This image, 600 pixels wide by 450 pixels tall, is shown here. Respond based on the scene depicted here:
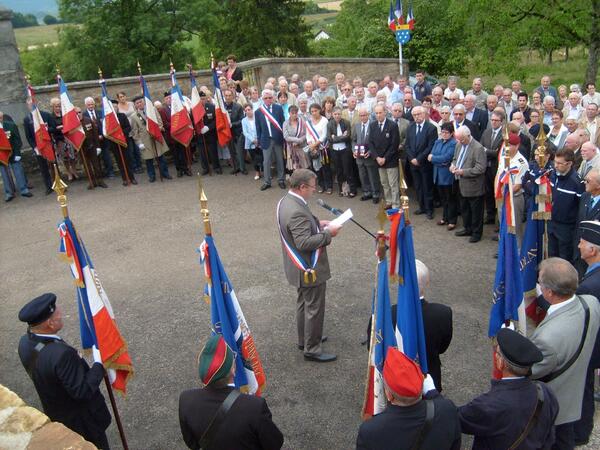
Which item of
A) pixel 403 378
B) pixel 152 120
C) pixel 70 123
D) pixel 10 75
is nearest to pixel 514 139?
pixel 403 378

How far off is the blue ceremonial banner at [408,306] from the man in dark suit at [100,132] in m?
10.0

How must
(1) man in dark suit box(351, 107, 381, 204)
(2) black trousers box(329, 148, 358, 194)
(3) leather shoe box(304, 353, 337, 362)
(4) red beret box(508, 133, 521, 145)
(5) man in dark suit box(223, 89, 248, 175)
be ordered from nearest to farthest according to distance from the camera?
(3) leather shoe box(304, 353, 337, 362) → (4) red beret box(508, 133, 521, 145) → (1) man in dark suit box(351, 107, 381, 204) → (2) black trousers box(329, 148, 358, 194) → (5) man in dark suit box(223, 89, 248, 175)

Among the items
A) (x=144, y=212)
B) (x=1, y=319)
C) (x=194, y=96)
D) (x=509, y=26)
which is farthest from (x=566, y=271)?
(x=509, y=26)

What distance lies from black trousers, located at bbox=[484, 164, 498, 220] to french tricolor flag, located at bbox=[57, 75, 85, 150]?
335 inches

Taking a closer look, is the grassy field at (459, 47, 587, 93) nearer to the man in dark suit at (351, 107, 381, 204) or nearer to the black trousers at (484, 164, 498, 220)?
the man in dark suit at (351, 107, 381, 204)

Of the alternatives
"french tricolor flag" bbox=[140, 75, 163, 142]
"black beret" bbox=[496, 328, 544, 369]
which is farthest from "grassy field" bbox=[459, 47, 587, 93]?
"black beret" bbox=[496, 328, 544, 369]

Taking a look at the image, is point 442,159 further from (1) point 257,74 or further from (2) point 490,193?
(1) point 257,74

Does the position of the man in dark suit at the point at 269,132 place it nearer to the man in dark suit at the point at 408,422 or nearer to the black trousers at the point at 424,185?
the black trousers at the point at 424,185

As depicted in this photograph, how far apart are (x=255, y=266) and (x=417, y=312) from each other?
4.38 metres

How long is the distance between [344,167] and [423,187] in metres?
1.89

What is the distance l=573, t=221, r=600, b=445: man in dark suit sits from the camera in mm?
4254

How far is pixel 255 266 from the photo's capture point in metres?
8.41

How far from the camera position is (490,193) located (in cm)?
935

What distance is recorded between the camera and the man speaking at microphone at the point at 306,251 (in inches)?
218
